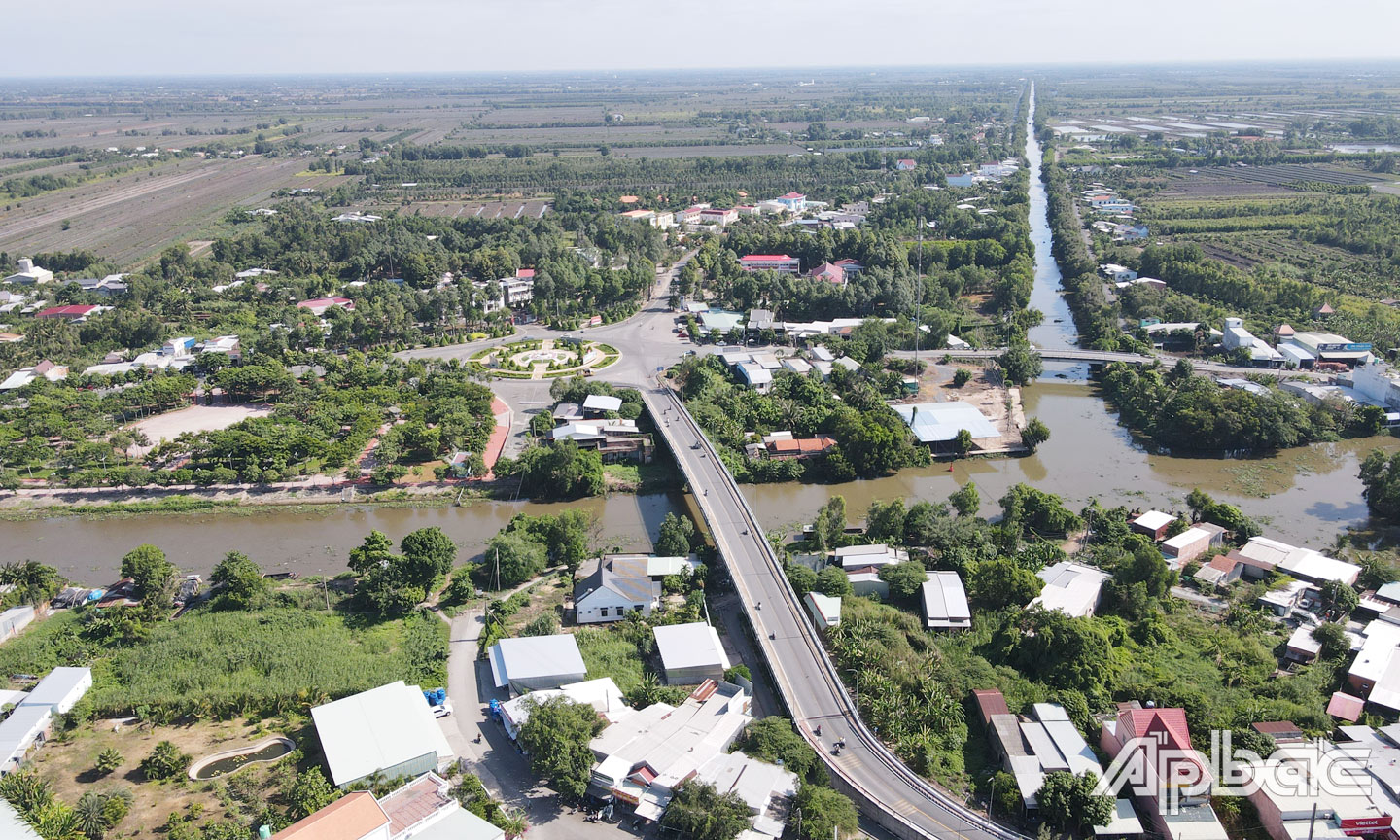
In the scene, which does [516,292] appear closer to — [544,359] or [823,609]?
[544,359]

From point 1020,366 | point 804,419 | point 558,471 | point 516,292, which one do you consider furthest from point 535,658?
point 516,292

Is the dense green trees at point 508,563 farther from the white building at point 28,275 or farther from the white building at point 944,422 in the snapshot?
the white building at point 28,275

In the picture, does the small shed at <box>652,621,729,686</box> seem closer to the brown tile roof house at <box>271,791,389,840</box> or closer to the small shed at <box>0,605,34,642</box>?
the brown tile roof house at <box>271,791,389,840</box>

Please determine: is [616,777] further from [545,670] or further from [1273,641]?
[1273,641]

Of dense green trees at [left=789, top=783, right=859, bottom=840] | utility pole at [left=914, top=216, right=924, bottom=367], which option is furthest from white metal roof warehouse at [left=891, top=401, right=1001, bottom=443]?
dense green trees at [left=789, top=783, right=859, bottom=840]

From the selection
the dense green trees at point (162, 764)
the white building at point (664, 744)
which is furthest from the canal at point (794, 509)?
the dense green trees at point (162, 764)

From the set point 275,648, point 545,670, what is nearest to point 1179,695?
point 545,670
